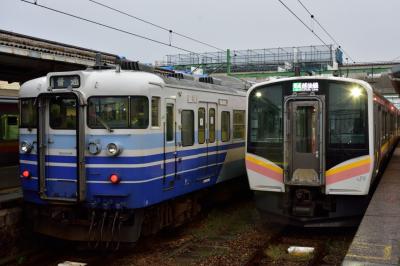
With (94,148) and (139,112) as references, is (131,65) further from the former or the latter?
(94,148)

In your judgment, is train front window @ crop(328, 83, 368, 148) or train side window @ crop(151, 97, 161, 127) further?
train front window @ crop(328, 83, 368, 148)

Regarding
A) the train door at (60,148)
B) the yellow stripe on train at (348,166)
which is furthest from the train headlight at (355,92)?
the train door at (60,148)

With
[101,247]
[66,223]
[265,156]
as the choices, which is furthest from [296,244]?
[66,223]

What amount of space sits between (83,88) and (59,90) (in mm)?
446

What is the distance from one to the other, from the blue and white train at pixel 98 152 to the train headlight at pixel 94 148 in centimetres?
2

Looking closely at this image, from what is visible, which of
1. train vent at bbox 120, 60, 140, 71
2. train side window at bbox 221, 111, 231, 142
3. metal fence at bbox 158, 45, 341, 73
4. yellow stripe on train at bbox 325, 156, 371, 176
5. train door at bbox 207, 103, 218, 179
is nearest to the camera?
train vent at bbox 120, 60, 140, 71

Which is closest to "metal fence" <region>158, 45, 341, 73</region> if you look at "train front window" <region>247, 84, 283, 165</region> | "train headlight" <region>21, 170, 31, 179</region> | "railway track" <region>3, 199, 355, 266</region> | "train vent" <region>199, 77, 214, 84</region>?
"train vent" <region>199, 77, 214, 84</region>

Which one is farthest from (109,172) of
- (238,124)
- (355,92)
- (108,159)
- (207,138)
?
(238,124)

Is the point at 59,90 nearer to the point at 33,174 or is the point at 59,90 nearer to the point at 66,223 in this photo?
the point at 33,174

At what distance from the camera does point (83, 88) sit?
861cm

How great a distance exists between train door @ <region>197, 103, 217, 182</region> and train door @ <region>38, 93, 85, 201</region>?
2.91m

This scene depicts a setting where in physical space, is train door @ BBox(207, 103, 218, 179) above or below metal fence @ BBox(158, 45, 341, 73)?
below

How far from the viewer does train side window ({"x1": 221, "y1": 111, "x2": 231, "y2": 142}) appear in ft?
39.5

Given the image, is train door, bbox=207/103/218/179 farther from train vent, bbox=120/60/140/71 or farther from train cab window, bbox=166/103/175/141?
train vent, bbox=120/60/140/71
